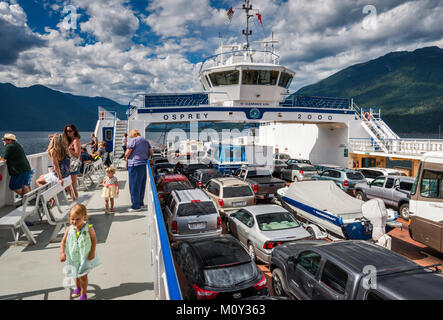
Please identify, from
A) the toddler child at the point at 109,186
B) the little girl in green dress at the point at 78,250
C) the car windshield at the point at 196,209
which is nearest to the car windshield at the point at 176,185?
the car windshield at the point at 196,209

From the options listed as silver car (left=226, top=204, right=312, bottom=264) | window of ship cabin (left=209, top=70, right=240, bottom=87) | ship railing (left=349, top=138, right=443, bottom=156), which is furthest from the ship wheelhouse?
silver car (left=226, top=204, right=312, bottom=264)

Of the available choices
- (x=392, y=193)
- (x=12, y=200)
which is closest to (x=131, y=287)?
(x=12, y=200)

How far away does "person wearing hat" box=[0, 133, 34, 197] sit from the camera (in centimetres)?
656

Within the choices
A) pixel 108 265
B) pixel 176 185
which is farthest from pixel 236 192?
pixel 108 265

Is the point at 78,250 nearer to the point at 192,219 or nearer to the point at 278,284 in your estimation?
the point at 278,284

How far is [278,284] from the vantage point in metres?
5.75

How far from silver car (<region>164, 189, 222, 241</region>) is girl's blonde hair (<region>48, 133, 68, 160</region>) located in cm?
314

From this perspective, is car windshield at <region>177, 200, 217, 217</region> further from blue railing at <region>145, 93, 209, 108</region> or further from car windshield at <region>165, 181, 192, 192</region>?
blue railing at <region>145, 93, 209, 108</region>

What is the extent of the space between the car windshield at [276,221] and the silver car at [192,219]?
4.03 feet

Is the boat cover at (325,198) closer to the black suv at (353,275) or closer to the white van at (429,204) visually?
the white van at (429,204)

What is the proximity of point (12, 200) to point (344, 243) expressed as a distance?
29.2 feet

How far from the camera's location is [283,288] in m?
5.55

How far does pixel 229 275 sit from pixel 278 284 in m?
1.38

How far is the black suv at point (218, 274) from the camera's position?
15.6ft
